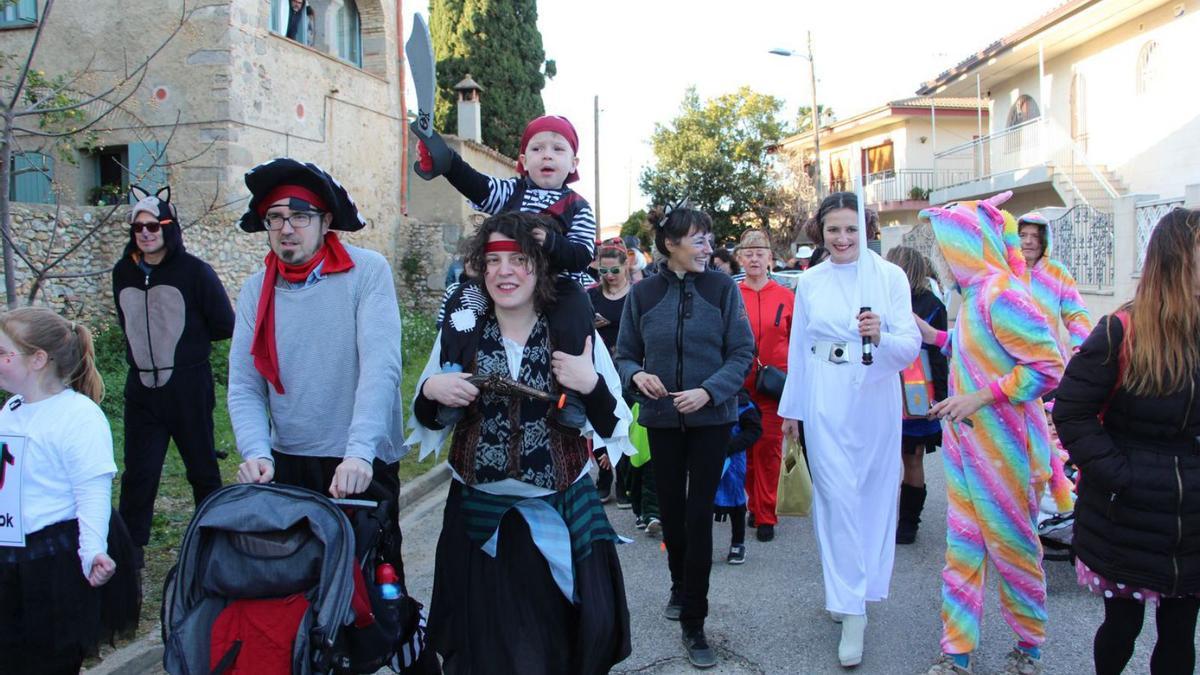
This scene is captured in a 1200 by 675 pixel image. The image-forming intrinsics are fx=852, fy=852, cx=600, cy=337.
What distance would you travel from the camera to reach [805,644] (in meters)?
4.30

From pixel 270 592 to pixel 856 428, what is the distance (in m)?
2.70

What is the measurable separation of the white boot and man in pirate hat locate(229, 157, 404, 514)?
2216mm

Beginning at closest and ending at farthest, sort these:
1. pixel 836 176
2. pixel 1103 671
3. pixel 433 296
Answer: pixel 1103 671
pixel 433 296
pixel 836 176

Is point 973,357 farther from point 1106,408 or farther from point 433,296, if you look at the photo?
point 433,296

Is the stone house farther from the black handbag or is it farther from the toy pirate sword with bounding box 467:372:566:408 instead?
the toy pirate sword with bounding box 467:372:566:408

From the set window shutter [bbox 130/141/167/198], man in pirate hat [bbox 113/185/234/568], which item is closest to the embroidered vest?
man in pirate hat [bbox 113/185/234/568]

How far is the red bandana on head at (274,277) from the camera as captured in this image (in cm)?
308

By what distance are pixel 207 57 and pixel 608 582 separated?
1295cm

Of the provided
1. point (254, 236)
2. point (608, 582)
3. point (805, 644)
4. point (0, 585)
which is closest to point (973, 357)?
point (805, 644)

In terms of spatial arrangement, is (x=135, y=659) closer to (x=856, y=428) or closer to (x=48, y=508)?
(x=48, y=508)

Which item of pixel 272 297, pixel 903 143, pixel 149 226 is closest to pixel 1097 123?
pixel 903 143

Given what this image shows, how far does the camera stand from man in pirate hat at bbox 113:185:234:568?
189 inches

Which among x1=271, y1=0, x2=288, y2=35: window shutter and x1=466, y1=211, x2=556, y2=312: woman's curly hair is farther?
x1=271, y1=0, x2=288, y2=35: window shutter

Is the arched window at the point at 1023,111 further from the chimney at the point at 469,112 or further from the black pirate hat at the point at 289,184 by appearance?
the black pirate hat at the point at 289,184
